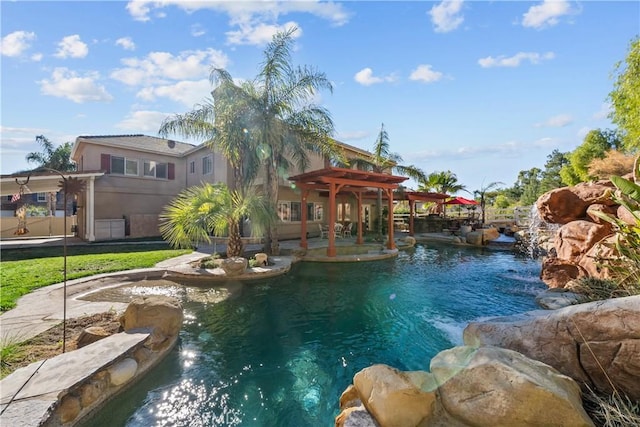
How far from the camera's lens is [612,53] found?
42.4 ft

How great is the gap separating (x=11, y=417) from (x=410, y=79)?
43.5 feet

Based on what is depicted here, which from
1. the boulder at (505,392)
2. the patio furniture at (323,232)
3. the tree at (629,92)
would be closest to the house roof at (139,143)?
the patio furniture at (323,232)

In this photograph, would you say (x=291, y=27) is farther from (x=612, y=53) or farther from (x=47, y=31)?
(x=612, y=53)

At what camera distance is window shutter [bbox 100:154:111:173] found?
56.4 feet

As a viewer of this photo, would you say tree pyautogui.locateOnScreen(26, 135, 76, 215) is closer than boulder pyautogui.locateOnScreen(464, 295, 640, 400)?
No

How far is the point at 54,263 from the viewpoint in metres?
9.84

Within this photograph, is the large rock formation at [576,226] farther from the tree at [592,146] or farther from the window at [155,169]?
the window at [155,169]

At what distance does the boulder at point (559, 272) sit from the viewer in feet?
26.0

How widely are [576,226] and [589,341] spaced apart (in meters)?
6.65

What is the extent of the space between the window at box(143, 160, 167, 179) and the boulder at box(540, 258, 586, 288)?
21829 millimetres

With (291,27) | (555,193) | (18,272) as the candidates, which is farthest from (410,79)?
(18,272)

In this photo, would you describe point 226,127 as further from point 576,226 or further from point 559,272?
point 559,272

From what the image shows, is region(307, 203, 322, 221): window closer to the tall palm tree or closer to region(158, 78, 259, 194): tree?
the tall palm tree

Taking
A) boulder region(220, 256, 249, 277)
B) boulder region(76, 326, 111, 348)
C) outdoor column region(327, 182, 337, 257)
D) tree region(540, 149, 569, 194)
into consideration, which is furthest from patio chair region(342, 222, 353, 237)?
tree region(540, 149, 569, 194)
